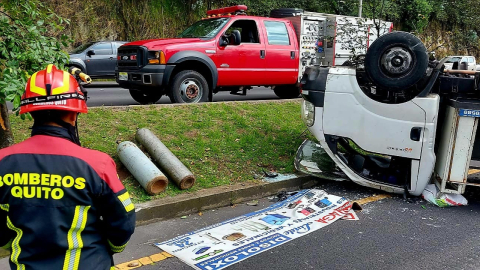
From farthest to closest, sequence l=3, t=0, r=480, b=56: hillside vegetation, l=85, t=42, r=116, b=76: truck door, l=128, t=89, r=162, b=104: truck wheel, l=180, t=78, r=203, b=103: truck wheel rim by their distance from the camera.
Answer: l=3, t=0, r=480, b=56: hillside vegetation
l=85, t=42, r=116, b=76: truck door
l=128, t=89, r=162, b=104: truck wheel
l=180, t=78, r=203, b=103: truck wheel rim

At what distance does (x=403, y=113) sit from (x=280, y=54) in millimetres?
5449

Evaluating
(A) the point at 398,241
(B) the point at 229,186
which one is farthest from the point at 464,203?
(B) the point at 229,186

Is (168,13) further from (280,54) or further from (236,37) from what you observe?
(236,37)

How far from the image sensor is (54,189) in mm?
1743

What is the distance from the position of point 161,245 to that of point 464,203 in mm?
3665

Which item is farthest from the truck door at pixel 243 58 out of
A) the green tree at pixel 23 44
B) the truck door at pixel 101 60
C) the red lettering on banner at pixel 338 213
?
the truck door at pixel 101 60

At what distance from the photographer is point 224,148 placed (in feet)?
20.7

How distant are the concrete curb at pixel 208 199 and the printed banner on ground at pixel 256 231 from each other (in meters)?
0.41

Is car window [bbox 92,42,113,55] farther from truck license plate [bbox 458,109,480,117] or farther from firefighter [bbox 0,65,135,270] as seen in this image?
firefighter [bbox 0,65,135,270]

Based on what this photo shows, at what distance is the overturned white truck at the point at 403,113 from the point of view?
488 cm

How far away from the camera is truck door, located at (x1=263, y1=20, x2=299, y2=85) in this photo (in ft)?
32.7

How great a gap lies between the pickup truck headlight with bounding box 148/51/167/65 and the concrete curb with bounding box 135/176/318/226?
380 cm

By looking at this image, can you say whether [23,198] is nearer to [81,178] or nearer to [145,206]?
[81,178]

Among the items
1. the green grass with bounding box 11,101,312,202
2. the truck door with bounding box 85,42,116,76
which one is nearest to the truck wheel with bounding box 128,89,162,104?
the green grass with bounding box 11,101,312,202
